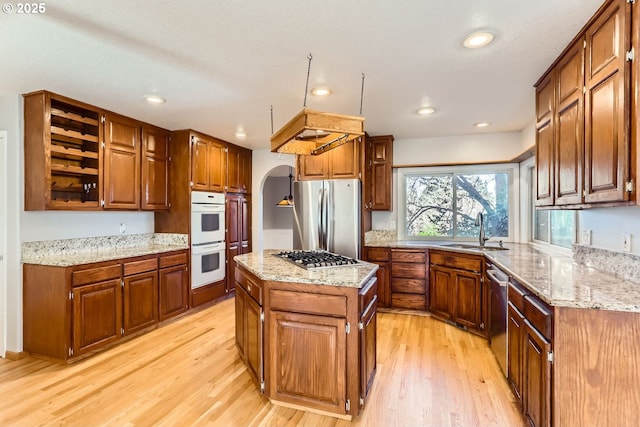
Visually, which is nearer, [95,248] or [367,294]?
[367,294]

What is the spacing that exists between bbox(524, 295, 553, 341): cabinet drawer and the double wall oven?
3679 mm

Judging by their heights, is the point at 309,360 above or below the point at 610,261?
below

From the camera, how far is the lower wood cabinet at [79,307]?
2869 mm

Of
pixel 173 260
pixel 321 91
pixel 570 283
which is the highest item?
pixel 321 91

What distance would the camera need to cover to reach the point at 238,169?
5191 mm

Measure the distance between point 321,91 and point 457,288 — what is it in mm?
2550

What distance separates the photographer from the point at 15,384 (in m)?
2.54

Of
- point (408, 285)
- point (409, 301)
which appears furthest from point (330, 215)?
point (409, 301)

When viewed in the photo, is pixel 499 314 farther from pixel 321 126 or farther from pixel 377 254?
pixel 321 126

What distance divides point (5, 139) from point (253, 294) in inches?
106

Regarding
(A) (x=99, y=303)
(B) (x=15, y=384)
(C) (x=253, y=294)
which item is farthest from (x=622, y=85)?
(B) (x=15, y=384)

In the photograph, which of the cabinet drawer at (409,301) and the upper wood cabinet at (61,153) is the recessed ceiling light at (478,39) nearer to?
the cabinet drawer at (409,301)

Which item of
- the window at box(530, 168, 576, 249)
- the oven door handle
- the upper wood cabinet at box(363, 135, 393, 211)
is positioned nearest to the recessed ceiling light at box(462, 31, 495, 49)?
the window at box(530, 168, 576, 249)

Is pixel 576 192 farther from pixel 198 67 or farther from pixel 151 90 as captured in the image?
pixel 151 90
